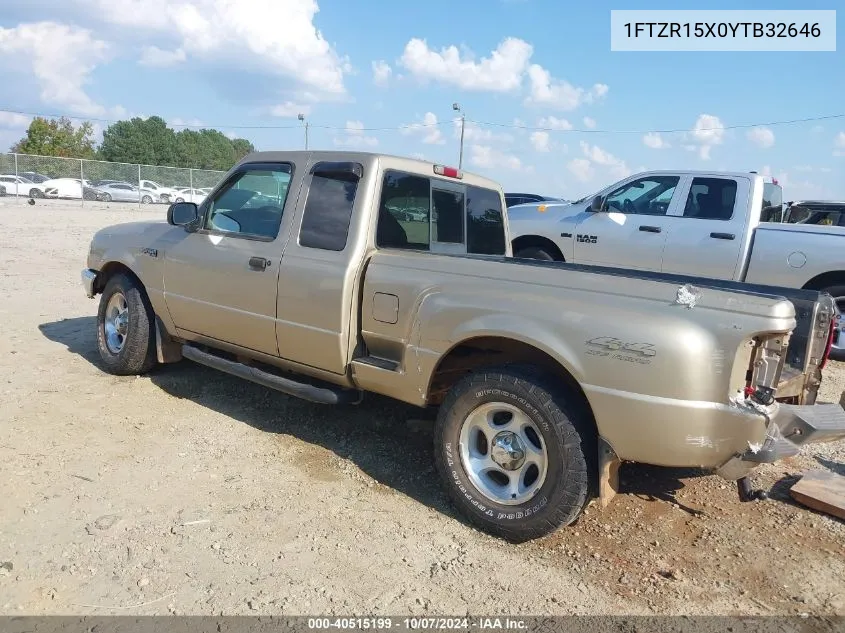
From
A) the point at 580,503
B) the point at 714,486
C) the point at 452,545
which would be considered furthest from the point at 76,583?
the point at 714,486

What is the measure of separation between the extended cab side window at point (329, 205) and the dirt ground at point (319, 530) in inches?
54.1

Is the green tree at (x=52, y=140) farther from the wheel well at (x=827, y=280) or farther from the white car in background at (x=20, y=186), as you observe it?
the wheel well at (x=827, y=280)

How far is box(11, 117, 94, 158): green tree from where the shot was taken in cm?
6188

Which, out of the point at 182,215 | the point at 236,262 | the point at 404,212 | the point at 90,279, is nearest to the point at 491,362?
the point at 404,212

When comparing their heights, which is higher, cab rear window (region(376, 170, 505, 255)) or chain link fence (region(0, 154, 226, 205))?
chain link fence (region(0, 154, 226, 205))

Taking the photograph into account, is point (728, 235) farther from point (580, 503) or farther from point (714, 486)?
point (580, 503)

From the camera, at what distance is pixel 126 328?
540 cm

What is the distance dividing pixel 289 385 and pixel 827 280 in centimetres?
581

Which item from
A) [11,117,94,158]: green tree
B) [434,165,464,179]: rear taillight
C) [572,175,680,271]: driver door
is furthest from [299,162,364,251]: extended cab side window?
[11,117,94,158]: green tree

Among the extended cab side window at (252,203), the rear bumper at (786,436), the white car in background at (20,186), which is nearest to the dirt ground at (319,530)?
the rear bumper at (786,436)

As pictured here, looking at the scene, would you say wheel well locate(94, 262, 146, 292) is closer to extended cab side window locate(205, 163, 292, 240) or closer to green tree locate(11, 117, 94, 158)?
extended cab side window locate(205, 163, 292, 240)

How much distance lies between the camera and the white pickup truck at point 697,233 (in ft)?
22.4

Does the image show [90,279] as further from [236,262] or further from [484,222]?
[484,222]

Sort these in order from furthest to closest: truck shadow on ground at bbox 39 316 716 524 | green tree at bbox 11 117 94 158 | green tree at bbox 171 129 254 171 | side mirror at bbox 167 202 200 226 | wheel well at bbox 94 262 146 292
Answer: green tree at bbox 171 129 254 171
green tree at bbox 11 117 94 158
wheel well at bbox 94 262 146 292
side mirror at bbox 167 202 200 226
truck shadow on ground at bbox 39 316 716 524
